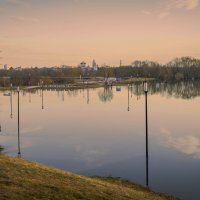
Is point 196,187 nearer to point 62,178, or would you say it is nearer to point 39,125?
point 62,178

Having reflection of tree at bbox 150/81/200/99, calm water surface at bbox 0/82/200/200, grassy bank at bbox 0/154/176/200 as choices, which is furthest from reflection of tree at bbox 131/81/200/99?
grassy bank at bbox 0/154/176/200

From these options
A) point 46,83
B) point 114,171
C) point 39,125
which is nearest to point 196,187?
point 114,171

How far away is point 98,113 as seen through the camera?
1795 inches

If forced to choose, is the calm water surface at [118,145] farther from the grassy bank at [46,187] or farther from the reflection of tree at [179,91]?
the reflection of tree at [179,91]

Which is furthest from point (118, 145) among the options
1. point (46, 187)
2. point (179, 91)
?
point (179, 91)

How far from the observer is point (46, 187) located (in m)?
11.0

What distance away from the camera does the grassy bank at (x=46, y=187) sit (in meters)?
10.2

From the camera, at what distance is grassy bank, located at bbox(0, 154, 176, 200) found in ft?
33.4

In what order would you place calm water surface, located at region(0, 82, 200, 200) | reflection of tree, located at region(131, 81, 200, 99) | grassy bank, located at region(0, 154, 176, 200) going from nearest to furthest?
grassy bank, located at region(0, 154, 176, 200)
calm water surface, located at region(0, 82, 200, 200)
reflection of tree, located at region(131, 81, 200, 99)

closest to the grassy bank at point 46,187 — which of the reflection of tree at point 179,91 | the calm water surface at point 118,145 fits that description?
the calm water surface at point 118,145

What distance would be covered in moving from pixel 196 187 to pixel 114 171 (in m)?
4.62

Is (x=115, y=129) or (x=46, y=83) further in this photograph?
(x=46, y=83)

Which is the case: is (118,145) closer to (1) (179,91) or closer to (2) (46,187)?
(2) (46,187)

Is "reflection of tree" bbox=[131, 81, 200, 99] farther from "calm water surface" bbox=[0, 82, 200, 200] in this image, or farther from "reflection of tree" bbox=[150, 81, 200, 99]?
"calm water surface" bbox=[0, 82, 200, 200]
